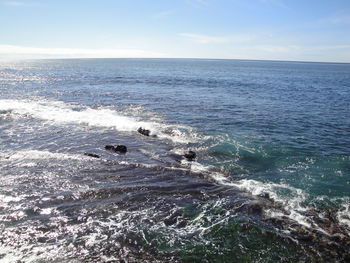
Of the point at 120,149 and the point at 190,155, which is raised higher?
the point at 190,155

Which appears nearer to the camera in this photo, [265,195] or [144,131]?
[265,195]

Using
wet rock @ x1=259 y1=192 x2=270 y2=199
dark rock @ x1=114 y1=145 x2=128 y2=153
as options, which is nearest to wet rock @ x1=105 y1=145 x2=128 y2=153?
dark rock @ x1=114 y1=145 x2=128 y2=153

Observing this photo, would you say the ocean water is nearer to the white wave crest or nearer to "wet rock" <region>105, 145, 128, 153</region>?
the white wave crest

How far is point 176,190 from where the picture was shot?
17672 mm

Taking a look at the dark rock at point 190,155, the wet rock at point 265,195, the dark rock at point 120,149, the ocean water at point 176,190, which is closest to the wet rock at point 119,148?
the dark rock at point 120,149

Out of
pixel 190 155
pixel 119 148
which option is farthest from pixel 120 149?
pixel 190 155

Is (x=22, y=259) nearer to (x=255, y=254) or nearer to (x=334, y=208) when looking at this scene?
(x=255, y=254)

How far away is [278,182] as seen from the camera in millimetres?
19484

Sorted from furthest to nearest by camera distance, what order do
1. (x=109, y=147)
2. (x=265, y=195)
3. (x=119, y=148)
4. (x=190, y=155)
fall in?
(x=109, y=147), (x=119, y=148), (x=190, y=155), (x=265, y=195)

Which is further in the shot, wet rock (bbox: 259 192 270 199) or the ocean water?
wet rock (bbox: 259 192 270 199)

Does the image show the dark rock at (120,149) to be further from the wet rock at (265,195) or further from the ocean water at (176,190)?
the wet rock at (265,195)

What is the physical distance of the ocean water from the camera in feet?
41.4

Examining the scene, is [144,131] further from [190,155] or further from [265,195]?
[265,195]

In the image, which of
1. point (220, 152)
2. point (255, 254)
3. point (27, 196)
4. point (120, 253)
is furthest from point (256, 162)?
point (27, 196)
